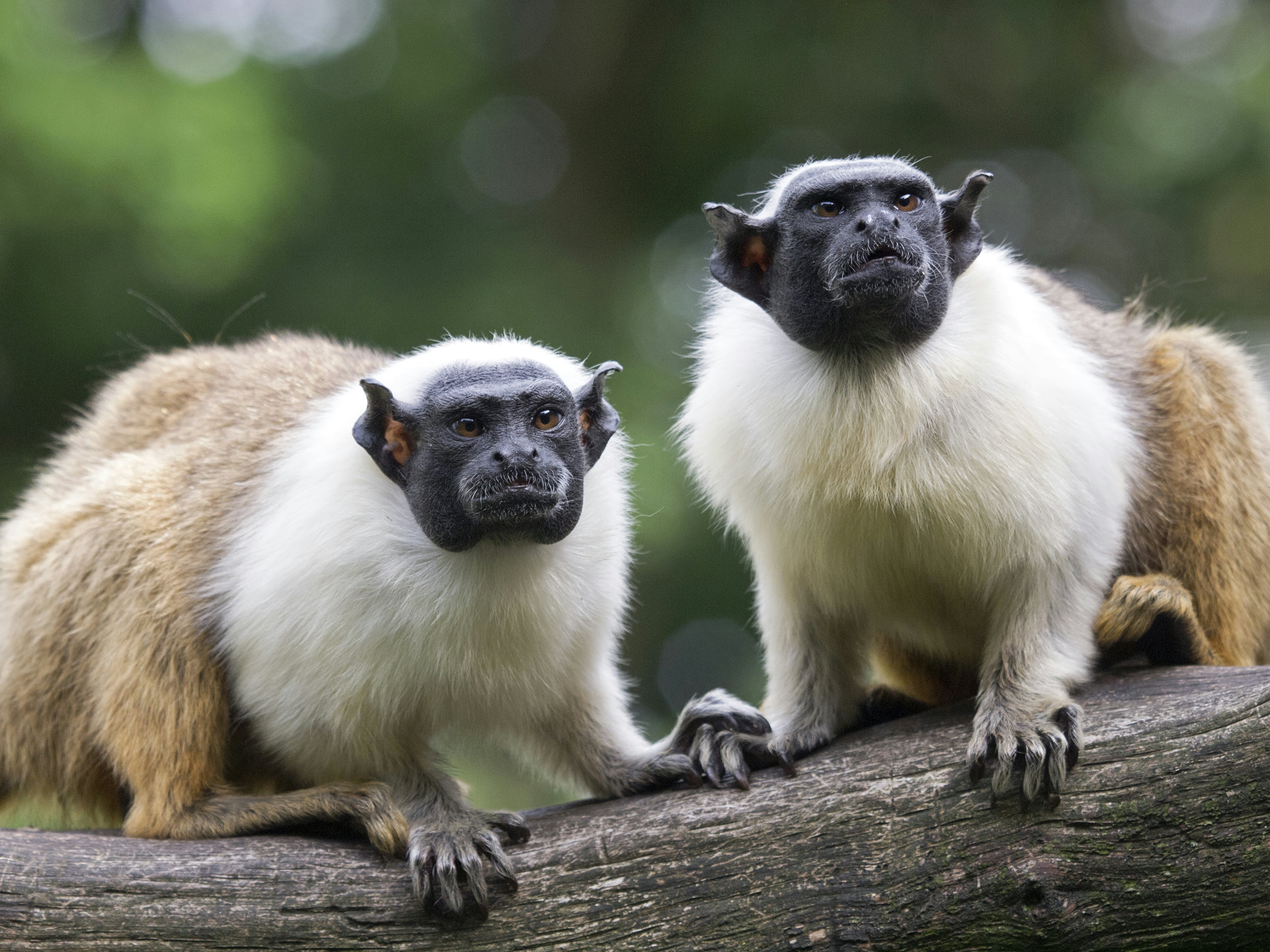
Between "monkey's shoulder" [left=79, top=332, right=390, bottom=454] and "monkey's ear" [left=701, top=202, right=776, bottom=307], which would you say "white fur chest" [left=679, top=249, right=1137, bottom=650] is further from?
"monkey's shoulder" [left=79, top=332, right=390, bottom=454]

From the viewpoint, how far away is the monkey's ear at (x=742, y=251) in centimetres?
421

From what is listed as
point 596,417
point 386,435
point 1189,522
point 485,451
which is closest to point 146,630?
point 386,435

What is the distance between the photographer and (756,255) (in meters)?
4.30

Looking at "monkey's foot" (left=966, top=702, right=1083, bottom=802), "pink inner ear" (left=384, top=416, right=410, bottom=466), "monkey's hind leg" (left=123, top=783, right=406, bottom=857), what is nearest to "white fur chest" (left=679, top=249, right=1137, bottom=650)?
"monkey's foot" (left=966, top=702, right=1083, bottom=802)

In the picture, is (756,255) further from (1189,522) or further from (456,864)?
(456,864)

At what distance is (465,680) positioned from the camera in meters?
4.27

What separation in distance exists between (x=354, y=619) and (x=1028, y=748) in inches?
84.4

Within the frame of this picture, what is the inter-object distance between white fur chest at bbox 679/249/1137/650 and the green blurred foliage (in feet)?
12.5

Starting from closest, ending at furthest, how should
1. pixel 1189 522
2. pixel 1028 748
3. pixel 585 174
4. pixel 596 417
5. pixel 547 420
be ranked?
pixel 1028 748, pixel 547 420, pixel 596 417, pixel 1189 522, pixel 585 174

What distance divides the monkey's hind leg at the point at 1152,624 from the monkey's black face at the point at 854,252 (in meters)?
1.16

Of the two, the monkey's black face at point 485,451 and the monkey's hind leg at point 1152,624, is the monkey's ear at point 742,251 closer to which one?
the monkey's black face at point 485,451

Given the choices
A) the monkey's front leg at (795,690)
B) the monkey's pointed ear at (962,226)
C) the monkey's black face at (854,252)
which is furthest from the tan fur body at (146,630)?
the monkey's pointed ear at (962,226)

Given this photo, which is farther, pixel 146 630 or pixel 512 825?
pixel 146 630

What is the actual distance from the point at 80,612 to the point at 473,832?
1698mm
